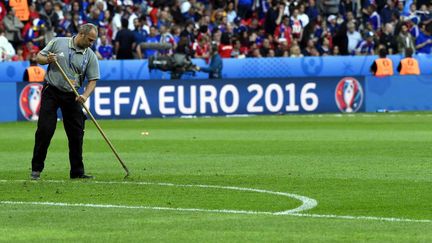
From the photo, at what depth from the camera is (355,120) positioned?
107 feet

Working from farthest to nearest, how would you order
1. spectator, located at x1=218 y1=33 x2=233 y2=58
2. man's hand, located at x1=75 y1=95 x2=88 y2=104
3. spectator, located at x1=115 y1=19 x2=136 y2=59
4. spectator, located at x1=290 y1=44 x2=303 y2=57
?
spectator, located at x1=290 y1=44 x2=303 y2=57 < spectator, located at x1=218 y1=33 x2=233 y2=58 < spectator, located at x1=115 y1=19 x2=136 y2=59 < man's hand, located at x1=75 y1=95 x2=88 y2=104

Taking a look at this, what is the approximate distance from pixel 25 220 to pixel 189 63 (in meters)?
23.8

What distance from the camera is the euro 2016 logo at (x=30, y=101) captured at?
33.4m

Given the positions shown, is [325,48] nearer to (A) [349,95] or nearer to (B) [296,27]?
(B) [296,27]

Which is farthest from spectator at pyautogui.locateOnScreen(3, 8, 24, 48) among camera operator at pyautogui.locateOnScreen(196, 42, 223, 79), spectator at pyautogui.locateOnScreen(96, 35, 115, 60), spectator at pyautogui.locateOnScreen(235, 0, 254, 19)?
spectator at pyautogui.locateOnScreen(235, 0, 254, 19)

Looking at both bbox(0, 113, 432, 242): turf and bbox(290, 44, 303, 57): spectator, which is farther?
bbox(290, 44, 303, 57): spectator

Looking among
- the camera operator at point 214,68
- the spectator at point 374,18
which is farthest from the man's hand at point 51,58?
the spectator at point 374,18

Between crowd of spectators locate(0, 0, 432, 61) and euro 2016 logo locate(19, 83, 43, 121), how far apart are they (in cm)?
269

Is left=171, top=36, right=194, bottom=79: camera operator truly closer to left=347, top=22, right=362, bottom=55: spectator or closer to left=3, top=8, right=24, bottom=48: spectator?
left=3, top=8, right=24, bottom=48: spectator

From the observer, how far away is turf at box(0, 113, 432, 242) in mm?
11992

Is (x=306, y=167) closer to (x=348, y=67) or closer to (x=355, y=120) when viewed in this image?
(x=355, y=120)

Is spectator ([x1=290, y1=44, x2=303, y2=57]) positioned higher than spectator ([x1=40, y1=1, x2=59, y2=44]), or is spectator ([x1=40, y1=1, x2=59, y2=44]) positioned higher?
spectator ([x1=40, y1=1, x2=59, y2=44])

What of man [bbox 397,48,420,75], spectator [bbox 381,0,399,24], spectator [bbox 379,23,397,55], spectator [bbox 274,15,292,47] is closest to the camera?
man [bbox 397,48,420,75]

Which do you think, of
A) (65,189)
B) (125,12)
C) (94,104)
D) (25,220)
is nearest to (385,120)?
(94,104)
